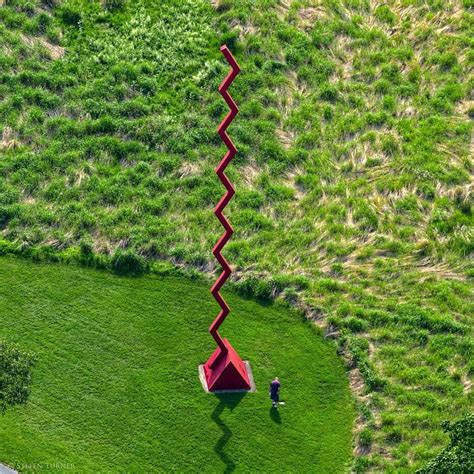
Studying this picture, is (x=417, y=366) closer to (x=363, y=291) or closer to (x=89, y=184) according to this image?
(x=363, y=291)

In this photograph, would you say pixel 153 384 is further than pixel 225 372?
Yes

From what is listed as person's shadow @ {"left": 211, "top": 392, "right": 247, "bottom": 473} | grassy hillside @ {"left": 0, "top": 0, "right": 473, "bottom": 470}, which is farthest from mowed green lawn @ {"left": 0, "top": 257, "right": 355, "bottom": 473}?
grassy hillside @ {"left": 0, "top": 0, "right": 473, "bottom": 470}

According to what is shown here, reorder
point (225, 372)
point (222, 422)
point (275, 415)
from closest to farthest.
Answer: point (222, 422), point (275, 415), point (225, 372)

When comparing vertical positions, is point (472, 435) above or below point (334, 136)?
below

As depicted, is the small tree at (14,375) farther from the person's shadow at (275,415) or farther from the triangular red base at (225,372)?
the person's shadow at (275,415)

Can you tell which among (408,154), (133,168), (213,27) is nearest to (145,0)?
(213,27)

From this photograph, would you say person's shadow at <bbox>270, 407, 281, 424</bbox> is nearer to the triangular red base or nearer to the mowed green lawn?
the mowed green lawn

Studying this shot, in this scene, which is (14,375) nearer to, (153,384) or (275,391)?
(153,384)

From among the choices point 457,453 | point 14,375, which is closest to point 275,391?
point 457,453

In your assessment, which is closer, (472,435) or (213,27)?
(472,435)
